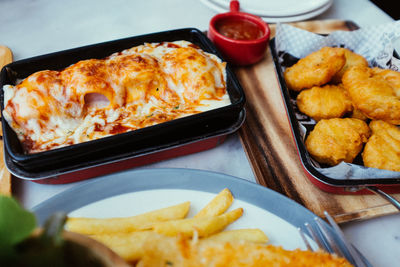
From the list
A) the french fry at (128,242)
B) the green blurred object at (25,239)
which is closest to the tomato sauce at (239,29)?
the french fry at (128,242)

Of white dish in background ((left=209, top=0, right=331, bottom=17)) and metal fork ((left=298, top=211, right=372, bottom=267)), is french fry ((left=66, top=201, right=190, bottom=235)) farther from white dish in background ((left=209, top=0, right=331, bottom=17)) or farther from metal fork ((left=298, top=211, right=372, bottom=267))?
white dish in background ((left=209, top=0, right=331, bottom=17))

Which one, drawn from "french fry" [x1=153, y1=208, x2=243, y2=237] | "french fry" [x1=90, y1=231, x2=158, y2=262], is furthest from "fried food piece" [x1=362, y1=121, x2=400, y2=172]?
"french fry" [x1=90, y1=231, x2=158, y2=262]

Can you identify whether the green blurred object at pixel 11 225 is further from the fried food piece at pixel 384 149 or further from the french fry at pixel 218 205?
the fried food piece at pixel 384 149

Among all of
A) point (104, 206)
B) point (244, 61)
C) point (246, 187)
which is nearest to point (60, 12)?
point (244, 61)

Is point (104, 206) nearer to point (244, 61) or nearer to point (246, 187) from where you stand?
point (246, 187)

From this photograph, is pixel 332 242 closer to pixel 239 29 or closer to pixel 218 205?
pixel 218 205
